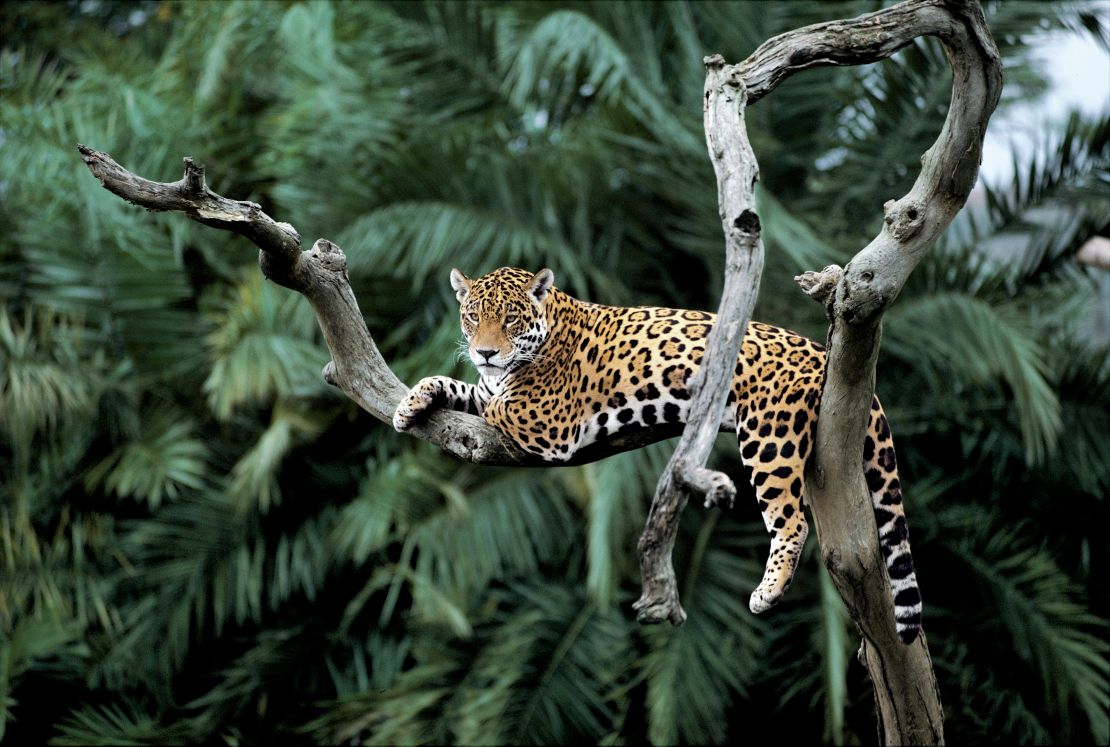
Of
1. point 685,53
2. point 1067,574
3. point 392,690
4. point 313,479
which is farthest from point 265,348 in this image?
point 1067,574

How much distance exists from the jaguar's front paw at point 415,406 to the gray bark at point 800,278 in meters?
0.09

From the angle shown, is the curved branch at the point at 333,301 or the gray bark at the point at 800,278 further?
the curved branch at the point at 333,301

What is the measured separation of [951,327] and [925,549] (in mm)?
3190

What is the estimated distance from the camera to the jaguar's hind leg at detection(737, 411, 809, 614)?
6.16 meters

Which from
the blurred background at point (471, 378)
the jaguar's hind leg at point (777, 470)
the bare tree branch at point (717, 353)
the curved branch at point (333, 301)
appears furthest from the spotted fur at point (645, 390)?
the blurred background at point (471, 378)

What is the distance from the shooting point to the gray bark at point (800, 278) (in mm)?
5395

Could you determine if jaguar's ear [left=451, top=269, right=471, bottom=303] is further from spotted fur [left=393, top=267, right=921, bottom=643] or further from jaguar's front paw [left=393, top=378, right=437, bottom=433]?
jaguar's front paw [left=393, top=378, right=437, bottom=433]

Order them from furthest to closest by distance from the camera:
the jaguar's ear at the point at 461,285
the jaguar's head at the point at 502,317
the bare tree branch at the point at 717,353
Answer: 1. the jaguar's ear at the point at 461,285
2. the jaguar's head at the point at 502,317
3. the bare tree branch at the point at 717,353

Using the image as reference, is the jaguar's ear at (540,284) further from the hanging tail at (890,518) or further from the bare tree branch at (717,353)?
the hanging tail at (890,518)

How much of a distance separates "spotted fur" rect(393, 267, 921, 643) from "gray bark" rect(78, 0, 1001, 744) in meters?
0.15

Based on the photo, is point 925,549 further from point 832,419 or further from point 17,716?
point 17,716

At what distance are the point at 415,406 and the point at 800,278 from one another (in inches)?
77.6

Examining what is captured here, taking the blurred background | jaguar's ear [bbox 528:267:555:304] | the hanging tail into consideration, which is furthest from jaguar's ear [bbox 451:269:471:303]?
the blurred background

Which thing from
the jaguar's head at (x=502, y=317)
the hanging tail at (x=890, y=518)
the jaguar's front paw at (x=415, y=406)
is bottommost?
the hanging tail at (x=890, y=518)
